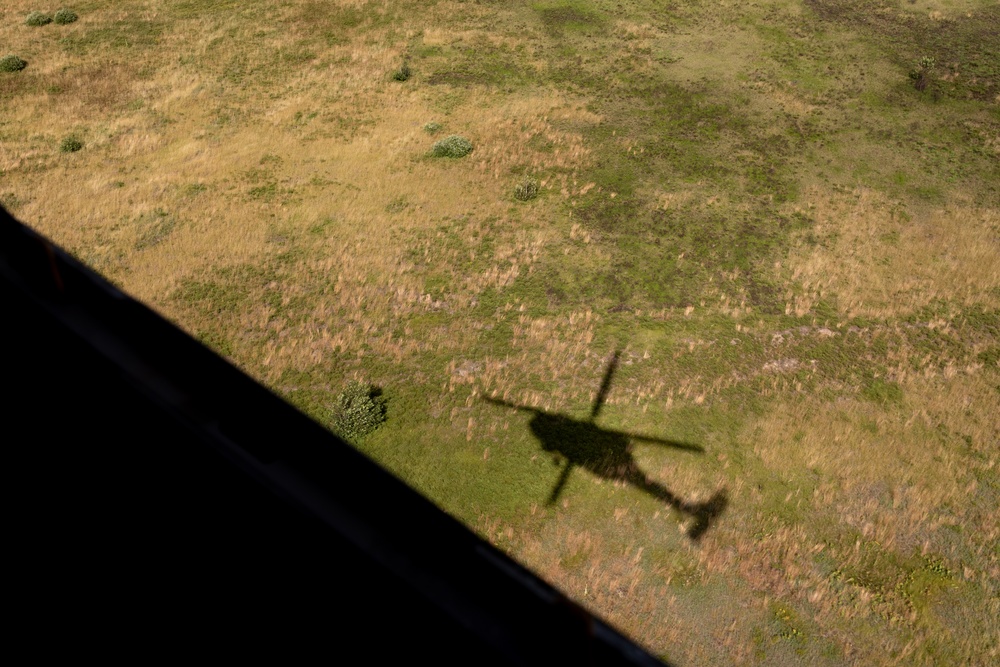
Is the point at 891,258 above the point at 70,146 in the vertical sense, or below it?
below

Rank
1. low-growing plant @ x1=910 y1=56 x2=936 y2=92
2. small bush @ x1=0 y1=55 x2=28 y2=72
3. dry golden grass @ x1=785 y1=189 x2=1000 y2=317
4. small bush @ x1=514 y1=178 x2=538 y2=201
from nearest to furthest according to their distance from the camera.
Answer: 1. dry golden grass @ x1=785 y1=189 x2=1000 y2=317
2. small bush @ x1=514 y1=178 x2=538 y2=201
3. low-growing plant @ x1=910 y1=56 x2=936 y2=92
4. small bush @ x1=0 y1=55 x2=28 y2=72

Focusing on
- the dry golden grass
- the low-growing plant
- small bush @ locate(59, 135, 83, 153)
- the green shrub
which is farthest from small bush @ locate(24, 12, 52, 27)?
the low-growing plant

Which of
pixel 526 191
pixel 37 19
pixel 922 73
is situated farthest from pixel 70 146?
pixel 922 73

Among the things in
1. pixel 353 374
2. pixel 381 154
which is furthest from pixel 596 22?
pixel 353 374

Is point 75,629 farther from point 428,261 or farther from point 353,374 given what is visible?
point 428,261

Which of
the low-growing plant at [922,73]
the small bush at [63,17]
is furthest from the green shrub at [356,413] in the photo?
the small bush at [63,17]

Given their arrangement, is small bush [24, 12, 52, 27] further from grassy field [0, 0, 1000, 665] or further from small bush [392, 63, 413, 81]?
small bush [392, 63, 413, 81]

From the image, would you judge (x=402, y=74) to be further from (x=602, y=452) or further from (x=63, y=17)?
(x=602, y=452)
